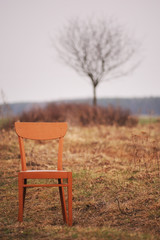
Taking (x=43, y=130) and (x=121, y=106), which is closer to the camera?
(x=43, y=130)

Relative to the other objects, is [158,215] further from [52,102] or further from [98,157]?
[52,102]

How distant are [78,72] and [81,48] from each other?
146 centimetres

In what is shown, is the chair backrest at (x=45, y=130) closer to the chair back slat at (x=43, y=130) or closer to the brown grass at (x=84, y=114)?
the chair back slat at (x=43, y=130)

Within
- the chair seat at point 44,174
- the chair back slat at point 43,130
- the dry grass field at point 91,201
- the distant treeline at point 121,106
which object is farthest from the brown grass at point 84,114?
the chair seat at point 44,174

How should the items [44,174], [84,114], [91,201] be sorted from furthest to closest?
[84,114] → [91,201] → [44,174]

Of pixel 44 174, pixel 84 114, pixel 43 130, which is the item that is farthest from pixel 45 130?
pixel 84 114

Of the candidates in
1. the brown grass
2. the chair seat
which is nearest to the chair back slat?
the chair seat

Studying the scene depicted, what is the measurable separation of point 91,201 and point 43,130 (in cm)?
126

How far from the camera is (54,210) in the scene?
4055 millimetres

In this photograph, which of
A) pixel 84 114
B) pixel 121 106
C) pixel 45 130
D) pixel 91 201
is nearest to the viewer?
pixel 45 130

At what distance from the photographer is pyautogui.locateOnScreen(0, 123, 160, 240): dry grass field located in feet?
10.0

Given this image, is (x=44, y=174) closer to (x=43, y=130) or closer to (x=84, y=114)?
(x=43, y=130)

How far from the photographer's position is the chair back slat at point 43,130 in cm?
371

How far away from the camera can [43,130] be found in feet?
12.3
